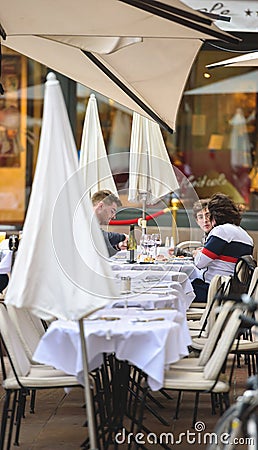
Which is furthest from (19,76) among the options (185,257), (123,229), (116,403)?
(116,403)

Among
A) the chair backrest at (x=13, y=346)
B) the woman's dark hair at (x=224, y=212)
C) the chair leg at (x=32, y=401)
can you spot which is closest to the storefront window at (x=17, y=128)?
the woman's dark hair at (x=224, y=212)

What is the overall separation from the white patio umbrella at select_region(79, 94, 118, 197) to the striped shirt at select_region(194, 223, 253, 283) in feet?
7.29

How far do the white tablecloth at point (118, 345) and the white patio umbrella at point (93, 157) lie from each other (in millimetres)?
5464

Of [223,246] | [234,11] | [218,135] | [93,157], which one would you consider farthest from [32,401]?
[218,135]

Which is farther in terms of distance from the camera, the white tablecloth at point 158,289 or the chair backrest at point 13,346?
the white tablecloth at point 158,289

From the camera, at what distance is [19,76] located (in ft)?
47.7

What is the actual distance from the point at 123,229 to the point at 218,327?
7.09 m

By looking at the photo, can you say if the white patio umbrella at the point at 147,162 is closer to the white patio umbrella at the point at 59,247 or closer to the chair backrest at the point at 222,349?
the chair backrest at the point at 222,349

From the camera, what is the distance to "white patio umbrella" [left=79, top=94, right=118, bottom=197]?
428 inches

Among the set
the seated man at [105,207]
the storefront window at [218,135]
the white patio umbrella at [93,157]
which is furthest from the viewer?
the storefront window at [218,135]

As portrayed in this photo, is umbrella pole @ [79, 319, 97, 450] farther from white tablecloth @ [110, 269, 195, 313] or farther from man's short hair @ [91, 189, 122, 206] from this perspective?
man's short hair @ [91, 189, 122, 206]

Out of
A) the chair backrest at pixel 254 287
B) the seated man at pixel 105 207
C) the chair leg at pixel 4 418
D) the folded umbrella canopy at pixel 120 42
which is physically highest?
the folded umbrella canopy at pixel 120 42

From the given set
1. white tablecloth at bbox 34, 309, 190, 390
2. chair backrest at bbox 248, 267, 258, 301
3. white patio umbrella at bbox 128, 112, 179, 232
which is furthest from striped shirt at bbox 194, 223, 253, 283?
white tablecloth at bbox 34, 309, 190, 390

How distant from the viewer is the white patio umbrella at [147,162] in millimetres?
11164
